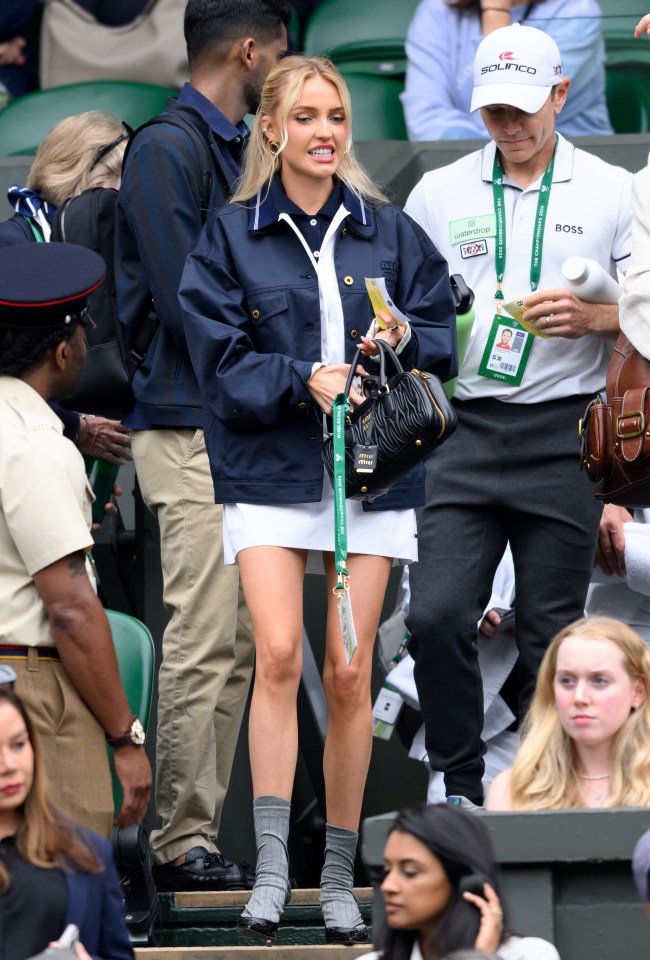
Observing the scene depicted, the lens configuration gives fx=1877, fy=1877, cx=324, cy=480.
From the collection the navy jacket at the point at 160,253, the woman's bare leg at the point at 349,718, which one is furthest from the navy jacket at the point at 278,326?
the navy jacket at the point at 160,253

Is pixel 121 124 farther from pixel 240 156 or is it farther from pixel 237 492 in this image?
pixel 237 492

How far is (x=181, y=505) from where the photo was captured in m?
5.05

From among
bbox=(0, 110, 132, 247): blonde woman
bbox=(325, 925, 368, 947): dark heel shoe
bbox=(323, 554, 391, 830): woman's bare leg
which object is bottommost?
bbox=(325, 925, 368, 947): dark heel shoe

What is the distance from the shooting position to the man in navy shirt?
16.1ft

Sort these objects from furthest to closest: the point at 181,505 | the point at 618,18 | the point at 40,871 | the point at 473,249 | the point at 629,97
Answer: the point at 629,97
the point at 618,18
the point at 473,249
the point at 181,505
the point at 40,871

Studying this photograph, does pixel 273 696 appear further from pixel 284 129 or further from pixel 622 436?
pixel 284 129

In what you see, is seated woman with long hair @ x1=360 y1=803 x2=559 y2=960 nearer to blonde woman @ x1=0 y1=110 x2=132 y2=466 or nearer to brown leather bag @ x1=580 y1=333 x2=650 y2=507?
brown leather bag @ x1=580 y1=333 x2=650 y2=507

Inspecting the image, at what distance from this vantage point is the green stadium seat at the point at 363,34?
735 centimetres

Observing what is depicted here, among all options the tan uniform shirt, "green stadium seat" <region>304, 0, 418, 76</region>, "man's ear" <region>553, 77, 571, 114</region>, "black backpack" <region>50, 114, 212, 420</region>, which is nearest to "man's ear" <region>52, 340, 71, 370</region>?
the tan uniform shirt

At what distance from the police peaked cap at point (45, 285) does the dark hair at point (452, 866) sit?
1.38 metres

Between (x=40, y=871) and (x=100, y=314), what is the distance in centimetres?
228

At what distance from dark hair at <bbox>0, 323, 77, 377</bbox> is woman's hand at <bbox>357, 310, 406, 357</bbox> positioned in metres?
0.76

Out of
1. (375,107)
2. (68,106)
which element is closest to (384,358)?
(375,107)

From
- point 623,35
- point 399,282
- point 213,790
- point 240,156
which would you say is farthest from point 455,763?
point 623,35
